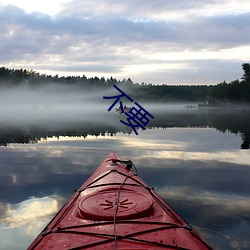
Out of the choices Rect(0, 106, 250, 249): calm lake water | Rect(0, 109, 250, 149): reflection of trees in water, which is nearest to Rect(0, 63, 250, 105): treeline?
Rect(0, 109, 250, 149): reflection of trees in water

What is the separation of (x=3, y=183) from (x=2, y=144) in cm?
910

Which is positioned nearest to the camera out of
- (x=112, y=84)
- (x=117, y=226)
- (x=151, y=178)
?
(x=117, y=226)

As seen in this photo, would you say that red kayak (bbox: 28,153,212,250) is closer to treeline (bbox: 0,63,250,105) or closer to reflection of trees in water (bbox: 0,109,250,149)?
reflection of trees in water (bbox: 0,109,250,149)

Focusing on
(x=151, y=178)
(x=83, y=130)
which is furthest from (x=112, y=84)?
(x=151, y=178)

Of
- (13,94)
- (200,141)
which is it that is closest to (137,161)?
(200,141)

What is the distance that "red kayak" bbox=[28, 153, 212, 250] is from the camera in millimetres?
4316

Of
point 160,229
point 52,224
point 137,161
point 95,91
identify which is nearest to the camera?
point 160,229

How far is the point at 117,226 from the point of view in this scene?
477cm

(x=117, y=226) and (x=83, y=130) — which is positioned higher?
(x=117, y=226)

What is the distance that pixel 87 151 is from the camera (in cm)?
1694

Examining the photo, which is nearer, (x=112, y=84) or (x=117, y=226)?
(x=117, y=226)

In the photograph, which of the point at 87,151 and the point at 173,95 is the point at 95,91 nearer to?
the point at 173,95

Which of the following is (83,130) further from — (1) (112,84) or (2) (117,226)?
(1) (112,84)

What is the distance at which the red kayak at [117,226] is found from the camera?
4.32 m
